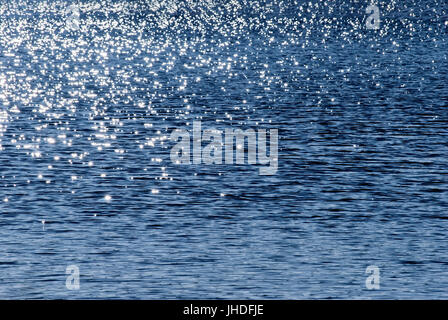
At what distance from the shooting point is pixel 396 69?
11750 centimetres

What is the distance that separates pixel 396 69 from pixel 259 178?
6311cm

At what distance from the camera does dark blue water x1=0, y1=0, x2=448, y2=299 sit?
39094 mm

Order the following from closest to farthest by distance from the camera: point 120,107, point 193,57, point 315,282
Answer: point 315,282
point 120,107
point 193,57

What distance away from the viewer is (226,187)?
183 feet

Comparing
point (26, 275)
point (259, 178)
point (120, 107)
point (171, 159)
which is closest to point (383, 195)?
point (259, 178)

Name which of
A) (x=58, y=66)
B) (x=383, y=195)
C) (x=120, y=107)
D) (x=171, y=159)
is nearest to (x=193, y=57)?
(x=58, y=66)

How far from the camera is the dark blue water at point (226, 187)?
128ft

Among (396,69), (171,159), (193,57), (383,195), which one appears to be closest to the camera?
(383,195)

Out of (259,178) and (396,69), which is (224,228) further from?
(396,69)

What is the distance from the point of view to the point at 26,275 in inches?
1524
